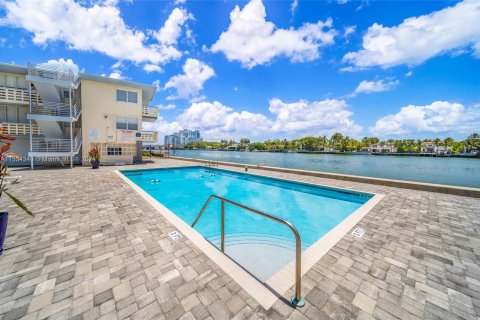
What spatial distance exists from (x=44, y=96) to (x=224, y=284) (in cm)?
1870

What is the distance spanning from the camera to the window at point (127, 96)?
15.8 meters

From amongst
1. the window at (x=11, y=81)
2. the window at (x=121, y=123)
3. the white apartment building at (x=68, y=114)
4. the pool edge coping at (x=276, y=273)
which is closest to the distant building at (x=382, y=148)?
the white apartment building at (x=68, y=114)

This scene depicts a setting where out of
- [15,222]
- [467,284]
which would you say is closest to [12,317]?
[15,222]

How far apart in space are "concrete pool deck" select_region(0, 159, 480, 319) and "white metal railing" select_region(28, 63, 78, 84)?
13.4 meters

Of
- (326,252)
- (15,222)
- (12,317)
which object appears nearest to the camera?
(12,317)

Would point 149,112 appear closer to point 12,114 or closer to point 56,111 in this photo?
point 56,111

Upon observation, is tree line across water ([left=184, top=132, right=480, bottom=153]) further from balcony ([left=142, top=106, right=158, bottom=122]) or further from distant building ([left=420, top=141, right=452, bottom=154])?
balcony ([left=142, top=106, right=158, bottom=122])

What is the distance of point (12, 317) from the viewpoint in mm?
1807

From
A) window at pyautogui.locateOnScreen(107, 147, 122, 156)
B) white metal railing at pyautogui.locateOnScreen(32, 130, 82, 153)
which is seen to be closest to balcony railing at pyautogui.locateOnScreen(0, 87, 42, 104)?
white metal railing at pyautogui.locateOnScreen(32, 130, 82, 153)

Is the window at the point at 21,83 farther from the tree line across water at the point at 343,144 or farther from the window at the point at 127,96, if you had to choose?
the tree line across water at the point at 343,144

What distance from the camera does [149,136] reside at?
17.2 metres

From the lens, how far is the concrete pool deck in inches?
76.2

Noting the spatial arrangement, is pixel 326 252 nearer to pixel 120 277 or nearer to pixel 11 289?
pixel 120 277

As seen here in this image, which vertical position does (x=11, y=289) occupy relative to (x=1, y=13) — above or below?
below
